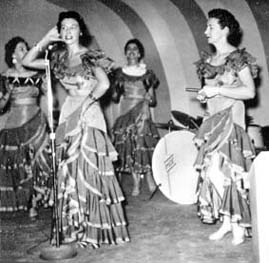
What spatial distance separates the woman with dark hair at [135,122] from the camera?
6.09 m

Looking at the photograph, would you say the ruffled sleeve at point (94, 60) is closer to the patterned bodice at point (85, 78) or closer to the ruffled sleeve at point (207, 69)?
the patterned bodice at point (85, 78)

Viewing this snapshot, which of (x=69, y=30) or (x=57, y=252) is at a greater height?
(x=69, y=30)

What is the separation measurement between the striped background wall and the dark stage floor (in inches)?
92.6

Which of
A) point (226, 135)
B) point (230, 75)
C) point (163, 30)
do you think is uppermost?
point (163, 30)

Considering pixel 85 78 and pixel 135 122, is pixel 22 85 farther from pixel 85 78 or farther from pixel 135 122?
pixel 135 122

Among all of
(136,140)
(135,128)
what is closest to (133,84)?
(135,128)

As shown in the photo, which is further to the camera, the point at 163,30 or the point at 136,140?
the point at 163,30

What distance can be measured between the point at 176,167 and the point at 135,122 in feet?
3.32

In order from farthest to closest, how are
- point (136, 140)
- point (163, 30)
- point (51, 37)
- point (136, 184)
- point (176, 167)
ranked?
point (163, 30)
point (136, 184)
point (136, 140)
point (176, 167)
point (51, 37)

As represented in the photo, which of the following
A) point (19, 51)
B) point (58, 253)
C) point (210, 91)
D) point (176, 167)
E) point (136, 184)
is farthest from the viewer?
point (136, 184)

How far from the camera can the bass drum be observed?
17.5 ft

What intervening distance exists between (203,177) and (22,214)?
222 cm

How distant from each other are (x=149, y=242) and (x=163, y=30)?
4.01 metres

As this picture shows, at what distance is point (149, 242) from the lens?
12.9 feet
